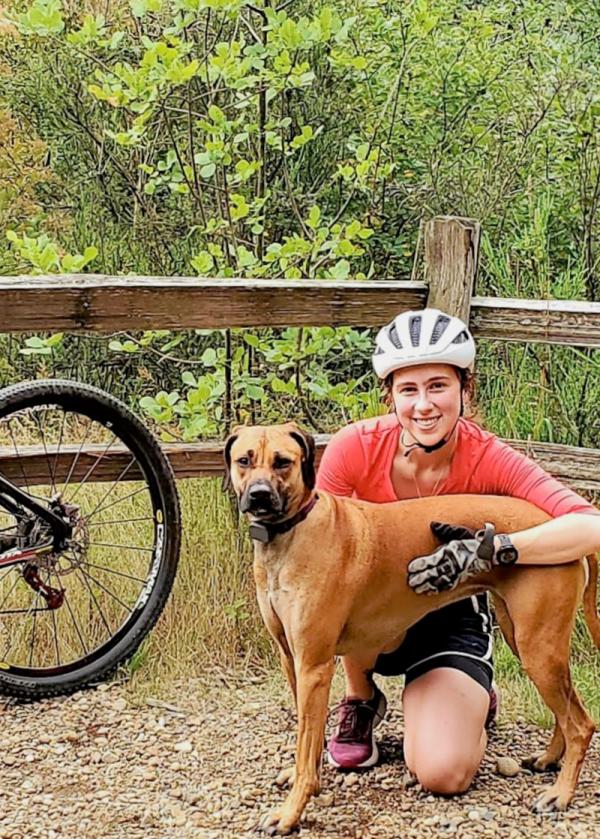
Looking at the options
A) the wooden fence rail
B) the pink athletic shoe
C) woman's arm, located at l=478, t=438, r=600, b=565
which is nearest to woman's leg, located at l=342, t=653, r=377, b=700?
the pink athletic shoe

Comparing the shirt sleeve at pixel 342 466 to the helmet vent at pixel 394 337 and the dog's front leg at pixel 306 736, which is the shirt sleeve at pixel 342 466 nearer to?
the helmet vent at pixel 394 337

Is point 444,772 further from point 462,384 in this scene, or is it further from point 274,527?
point 462,384

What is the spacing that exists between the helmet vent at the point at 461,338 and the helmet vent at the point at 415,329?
0.37ft

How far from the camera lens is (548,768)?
3.95 m

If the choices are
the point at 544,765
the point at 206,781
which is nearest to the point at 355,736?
the point at 206,781

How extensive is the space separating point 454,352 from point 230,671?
6.34 ft

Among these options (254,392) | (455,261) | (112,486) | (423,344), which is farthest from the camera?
(112,486)

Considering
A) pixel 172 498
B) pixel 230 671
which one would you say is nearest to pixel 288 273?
pixel 172 498

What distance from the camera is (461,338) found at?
12.2 ft

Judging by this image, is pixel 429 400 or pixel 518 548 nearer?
pixel 518 548

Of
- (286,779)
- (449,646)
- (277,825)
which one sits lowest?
(277,825)

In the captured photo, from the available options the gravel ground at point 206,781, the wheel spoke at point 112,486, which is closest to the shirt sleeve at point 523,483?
the gravel ground at point 206,781

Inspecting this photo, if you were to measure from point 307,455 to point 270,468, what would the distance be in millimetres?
159

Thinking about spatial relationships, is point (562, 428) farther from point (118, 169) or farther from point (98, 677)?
point (118, 169)
